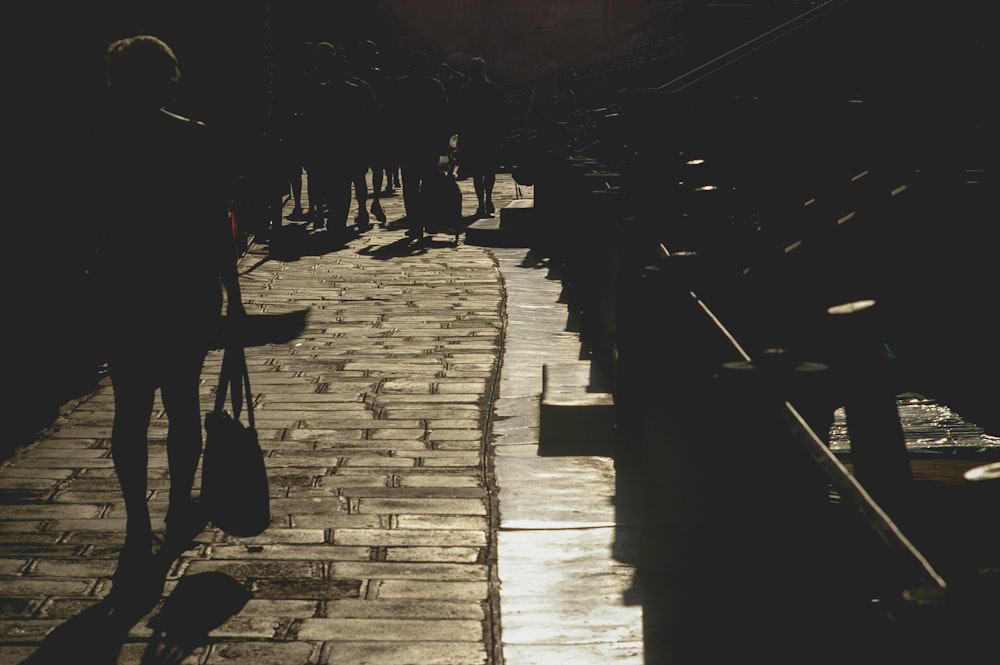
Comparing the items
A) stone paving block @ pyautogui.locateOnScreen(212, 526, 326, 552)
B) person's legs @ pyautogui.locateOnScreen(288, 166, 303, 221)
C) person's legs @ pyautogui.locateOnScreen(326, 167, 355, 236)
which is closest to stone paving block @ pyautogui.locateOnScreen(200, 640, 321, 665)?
stone paving block @ pyautogui.locateOnScreen(212, 526, 326, 552)

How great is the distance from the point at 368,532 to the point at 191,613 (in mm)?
1032

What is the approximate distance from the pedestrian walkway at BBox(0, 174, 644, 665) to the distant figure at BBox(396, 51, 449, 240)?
618 cm

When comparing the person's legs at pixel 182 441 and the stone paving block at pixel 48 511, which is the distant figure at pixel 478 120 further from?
the person's legs at pixel 182 441

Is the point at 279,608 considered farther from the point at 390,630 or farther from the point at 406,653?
the point at 406,653

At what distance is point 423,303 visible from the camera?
11.2 metres

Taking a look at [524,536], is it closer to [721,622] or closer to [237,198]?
[721,622]

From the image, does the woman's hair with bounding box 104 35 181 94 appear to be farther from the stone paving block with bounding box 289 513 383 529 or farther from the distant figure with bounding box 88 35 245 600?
the stone paving block with bounding box 289 513 383 529

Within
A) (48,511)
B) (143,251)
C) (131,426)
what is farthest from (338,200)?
(131,426)

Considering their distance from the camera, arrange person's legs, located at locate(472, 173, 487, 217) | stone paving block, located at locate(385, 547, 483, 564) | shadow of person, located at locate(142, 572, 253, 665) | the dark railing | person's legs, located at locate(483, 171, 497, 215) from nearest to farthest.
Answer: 1. the dark railing
2. shadow of person, located at locate(142, 572, 253, 665)
3. stone paving block, located at locate(385, 547, 483, 564)
4. person's legs, located at locate(472, 173, 487, 217)
5. person's legs, located at locate(483, 171, 497, 215)

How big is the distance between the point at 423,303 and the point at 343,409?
3.56 m

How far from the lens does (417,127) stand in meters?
15.6

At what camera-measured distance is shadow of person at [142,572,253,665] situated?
443 cm

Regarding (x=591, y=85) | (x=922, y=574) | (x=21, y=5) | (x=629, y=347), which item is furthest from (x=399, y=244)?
(x=591, y=85)

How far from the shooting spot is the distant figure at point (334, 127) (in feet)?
50.9
